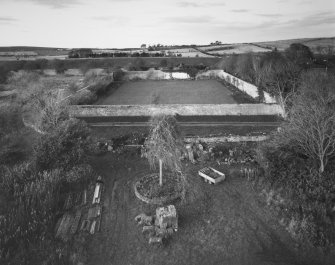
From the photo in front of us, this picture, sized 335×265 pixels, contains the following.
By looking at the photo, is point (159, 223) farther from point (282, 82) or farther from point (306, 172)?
point (282, 82)

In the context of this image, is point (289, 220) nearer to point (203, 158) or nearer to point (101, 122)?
point (203, 158)

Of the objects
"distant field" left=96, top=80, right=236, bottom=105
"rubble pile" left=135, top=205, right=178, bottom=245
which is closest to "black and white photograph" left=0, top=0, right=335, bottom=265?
"rubble pile" left=135, top=205, right=178, bottom=245

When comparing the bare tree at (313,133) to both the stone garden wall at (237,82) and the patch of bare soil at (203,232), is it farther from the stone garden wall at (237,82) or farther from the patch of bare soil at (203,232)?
the stone garden wall at (237,82)

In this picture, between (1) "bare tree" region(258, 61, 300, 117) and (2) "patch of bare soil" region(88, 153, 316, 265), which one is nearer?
(2) "patch of bare soil" region(88, 153, 316, 265)

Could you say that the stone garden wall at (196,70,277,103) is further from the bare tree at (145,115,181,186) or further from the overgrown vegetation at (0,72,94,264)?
the overgrown vegetation at (0,72,94,264)

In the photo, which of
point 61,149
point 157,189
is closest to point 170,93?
point 61,149

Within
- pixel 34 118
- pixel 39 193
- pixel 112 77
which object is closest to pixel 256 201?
pixel 39 193
